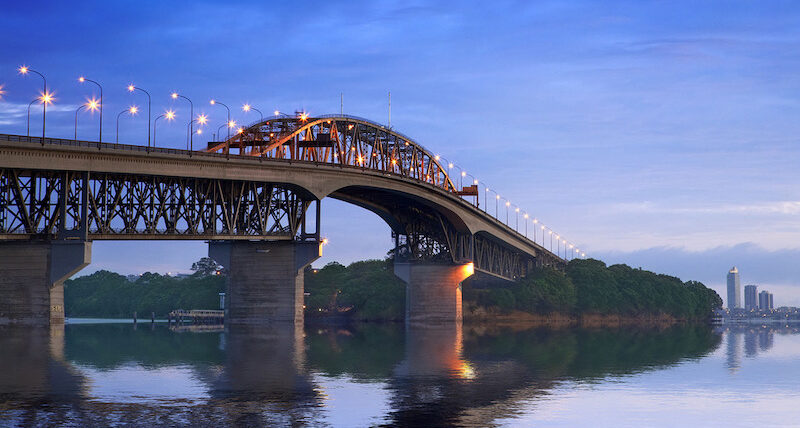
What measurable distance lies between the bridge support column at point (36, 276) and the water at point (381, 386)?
8.01 meters

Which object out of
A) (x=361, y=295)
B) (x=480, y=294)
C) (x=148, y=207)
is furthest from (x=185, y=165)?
(x=480, y=294)

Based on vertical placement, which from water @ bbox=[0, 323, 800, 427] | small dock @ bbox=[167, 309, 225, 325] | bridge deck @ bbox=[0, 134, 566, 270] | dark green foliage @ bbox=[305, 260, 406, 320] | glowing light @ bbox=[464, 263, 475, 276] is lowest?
water @ bbox=[0, 323, 800, 427]

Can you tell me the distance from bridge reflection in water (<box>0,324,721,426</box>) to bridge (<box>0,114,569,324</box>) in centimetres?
865

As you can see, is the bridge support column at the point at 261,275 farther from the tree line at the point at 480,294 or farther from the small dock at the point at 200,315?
the tree line at the point at 480,294

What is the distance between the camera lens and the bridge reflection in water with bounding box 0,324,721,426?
36188 millimetres

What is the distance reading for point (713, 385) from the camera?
2029 inches

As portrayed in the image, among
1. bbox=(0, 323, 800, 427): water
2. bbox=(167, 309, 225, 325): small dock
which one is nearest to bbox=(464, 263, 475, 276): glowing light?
bbox=(167, 309, 225, 325): small dock

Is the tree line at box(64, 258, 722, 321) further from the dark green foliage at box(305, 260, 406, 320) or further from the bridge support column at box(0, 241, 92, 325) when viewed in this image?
A: the bridge support column at box(0, 241, 92, 325)

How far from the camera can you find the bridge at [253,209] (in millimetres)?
89938

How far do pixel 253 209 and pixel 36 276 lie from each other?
29.0 m

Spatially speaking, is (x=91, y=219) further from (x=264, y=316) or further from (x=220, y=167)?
(x=264, y=316)

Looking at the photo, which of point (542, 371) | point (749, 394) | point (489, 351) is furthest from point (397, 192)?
point (749, 394)

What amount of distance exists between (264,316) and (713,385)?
7081 centimetres

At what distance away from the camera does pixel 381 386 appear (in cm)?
4750
